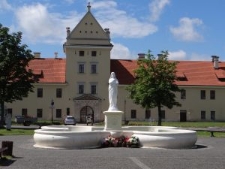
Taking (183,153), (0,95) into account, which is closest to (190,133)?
(183,153)

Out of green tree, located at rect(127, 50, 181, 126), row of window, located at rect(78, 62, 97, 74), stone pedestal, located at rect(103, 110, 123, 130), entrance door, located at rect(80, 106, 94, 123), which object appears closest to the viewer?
stone pedestal, located at rect(103, 110, 123, 130)

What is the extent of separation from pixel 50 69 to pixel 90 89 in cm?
710

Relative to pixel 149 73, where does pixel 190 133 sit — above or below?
below

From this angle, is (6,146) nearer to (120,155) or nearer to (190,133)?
(120,155)

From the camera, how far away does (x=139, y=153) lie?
20781 mm

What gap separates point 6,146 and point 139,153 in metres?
5.64

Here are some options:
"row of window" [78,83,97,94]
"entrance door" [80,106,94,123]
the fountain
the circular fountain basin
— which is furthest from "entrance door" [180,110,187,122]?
the circular fountain basin

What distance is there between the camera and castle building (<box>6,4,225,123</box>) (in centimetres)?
6975

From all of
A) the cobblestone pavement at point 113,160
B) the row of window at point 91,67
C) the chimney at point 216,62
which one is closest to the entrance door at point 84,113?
the row of window at point 91,67

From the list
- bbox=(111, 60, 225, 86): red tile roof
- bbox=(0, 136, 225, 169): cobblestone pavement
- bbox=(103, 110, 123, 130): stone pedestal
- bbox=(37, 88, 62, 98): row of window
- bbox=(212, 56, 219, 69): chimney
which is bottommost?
bbox=(0, 136, 225, 169): cobblestone pavement

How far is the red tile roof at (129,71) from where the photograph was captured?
71.9m

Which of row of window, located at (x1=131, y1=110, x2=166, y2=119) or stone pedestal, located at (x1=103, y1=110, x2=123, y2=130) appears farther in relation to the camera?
row of window, located at (x1=131, y1=110, x2=166, y2=119)

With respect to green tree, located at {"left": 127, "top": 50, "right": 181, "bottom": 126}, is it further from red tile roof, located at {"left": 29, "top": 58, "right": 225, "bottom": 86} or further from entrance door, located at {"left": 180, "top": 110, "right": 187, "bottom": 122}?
entrance door, located at {"left": 180, "top": 110, "right": 187, "bottom": 122}

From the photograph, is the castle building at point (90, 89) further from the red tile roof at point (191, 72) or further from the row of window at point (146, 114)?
the red tile roof at point (191, 72)
